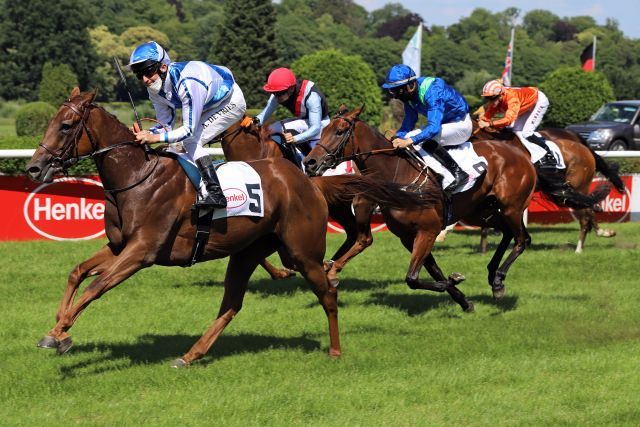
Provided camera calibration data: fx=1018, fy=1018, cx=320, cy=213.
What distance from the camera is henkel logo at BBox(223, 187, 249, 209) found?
5.88m

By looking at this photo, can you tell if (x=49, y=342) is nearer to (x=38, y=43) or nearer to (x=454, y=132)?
(x=454, y=132)

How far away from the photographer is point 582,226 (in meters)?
11.1

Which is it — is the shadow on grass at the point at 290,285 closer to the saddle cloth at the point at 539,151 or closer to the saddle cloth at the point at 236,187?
the saddle cloth at the point at 539,151

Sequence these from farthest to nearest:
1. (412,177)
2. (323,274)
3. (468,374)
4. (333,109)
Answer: (333,109) → (412,177) → (323,274) → (468,374)

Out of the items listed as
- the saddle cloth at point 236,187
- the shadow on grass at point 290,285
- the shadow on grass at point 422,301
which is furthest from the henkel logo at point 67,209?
the saddle cloth at point 236,187

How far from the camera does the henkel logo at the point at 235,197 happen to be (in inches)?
231

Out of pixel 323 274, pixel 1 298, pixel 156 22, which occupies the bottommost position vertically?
pixel 156 22

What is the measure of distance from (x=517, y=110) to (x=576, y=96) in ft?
79.3

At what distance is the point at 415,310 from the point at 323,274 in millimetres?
1870

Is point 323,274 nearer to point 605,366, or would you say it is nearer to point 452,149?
point 605,366

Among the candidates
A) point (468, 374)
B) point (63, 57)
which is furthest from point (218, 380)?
point (63, 57)

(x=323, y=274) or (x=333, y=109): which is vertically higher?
(x=323, y=274)

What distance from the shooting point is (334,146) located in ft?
24.3

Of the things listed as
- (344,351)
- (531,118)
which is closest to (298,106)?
(344,351)
